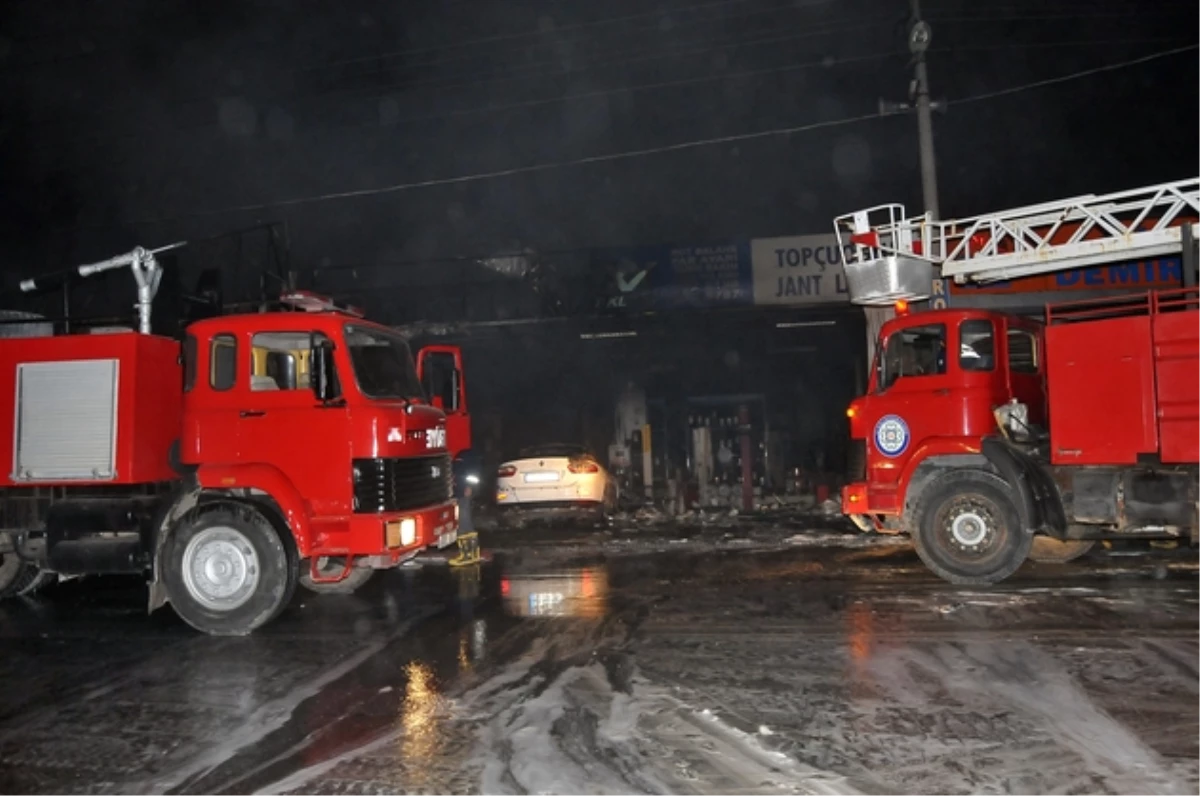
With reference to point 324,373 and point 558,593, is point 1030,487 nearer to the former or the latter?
point 558,593

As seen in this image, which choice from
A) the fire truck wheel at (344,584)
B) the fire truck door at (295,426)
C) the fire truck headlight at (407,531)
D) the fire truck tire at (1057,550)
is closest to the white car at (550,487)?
the fire truck wheel at (344,584)

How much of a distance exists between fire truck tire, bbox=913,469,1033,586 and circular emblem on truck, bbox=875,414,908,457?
0.52 m

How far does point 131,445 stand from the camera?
779 cm

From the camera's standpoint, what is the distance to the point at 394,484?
24.6 ft

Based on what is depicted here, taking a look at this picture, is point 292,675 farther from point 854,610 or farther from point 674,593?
point 854,610

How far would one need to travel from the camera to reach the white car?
540 inches

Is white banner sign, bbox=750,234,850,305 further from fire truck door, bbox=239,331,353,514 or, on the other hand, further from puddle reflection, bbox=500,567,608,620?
fire truck door, bbox=239,331,353,514

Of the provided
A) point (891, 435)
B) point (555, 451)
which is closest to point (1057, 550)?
point (891, 435)

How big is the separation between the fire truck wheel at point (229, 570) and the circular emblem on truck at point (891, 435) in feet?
19.6

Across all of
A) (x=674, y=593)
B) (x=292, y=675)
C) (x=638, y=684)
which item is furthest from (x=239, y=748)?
(x=674, y=593)

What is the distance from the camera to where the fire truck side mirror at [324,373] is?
7.22 meters

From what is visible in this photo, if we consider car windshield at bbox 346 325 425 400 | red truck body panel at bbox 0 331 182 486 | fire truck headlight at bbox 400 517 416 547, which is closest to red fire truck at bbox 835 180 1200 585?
fire truck headlight at bbox 400 517 416 547

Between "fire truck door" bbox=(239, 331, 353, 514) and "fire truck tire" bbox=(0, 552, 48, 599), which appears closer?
"fire truck door" bbox=(239, 331, 353, 514)

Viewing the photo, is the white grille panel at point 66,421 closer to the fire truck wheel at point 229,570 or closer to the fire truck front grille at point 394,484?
the fire truck wheel at point 229,570
